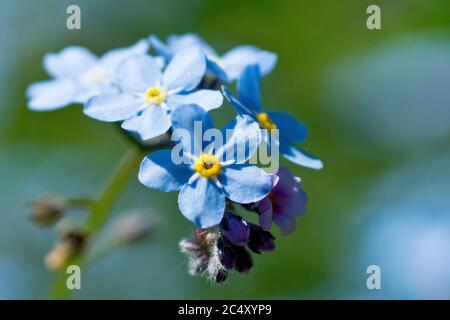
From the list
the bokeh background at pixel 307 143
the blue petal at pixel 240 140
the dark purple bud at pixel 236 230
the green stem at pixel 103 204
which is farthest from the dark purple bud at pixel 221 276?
the bokeh background at pixel 307 143

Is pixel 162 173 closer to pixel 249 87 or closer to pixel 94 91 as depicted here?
pixel 249 87

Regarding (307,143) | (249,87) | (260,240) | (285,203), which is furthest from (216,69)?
(307,143)

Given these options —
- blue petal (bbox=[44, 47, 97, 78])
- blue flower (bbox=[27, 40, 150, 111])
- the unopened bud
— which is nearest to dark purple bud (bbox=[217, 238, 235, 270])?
blue flower (bbox=[27, 40, 150, 111])

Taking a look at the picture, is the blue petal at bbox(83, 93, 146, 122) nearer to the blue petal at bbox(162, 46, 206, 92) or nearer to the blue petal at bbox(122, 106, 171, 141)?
the blue petal at bbox(122, 106, 171, 141)

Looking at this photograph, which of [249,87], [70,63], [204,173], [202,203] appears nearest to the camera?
[202,203]

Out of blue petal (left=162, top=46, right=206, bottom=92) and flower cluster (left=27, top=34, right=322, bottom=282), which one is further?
blue petal (left=162, top=46, right=206, bottom=92)

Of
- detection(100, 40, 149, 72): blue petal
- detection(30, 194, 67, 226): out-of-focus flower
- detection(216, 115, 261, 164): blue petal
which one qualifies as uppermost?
detection(100, 40, 149, 72): blue petal
